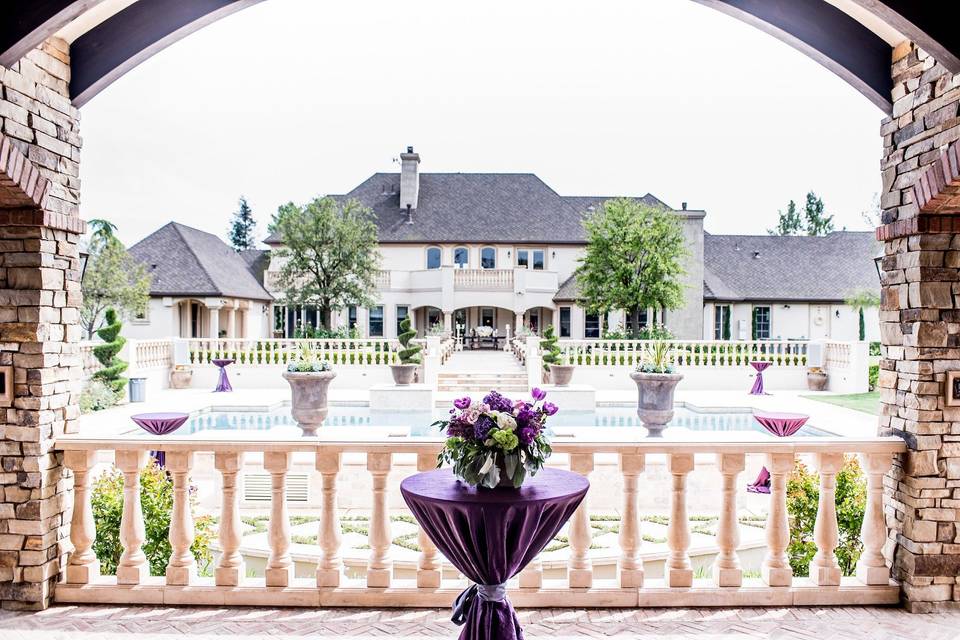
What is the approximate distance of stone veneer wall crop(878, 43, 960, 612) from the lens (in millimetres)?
3871

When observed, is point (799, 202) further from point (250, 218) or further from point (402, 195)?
point (250, 218)

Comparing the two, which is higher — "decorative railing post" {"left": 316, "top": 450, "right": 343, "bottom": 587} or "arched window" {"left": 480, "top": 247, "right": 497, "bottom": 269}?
"arched window" {"left": 480, "top": 247, "right": 497, "bottom": 269}

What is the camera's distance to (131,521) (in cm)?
388

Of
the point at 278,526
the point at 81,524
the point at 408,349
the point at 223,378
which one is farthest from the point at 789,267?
the point at 81,524

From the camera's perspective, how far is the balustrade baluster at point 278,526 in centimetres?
381

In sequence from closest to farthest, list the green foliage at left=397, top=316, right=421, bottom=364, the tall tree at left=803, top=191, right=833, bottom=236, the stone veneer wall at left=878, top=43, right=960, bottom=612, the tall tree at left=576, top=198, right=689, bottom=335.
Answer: the stone veneer wall at left=878, top=43, right=960, bottom=612
the green foliage at left=397, top=316, right=421, bottom=364
the tall tree at left=576, top=198, right=689, bottom=335
the tall tree at left=803, top=191, right=833, bottom=236

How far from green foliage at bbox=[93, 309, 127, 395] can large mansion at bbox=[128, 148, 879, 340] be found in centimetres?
1037

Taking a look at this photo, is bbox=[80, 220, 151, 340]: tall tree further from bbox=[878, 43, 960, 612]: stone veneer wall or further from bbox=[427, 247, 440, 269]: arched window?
bbox=[878, 43, 960, 612]: stone veneer wall

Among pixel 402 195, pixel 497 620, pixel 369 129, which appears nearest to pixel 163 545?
pixel 497 620

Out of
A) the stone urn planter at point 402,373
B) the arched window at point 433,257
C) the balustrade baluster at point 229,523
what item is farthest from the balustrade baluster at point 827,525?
the arched window at point 433,257

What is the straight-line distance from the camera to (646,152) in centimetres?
4409

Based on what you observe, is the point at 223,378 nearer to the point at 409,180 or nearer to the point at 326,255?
the point at 326,255

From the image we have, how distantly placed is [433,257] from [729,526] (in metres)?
29.1

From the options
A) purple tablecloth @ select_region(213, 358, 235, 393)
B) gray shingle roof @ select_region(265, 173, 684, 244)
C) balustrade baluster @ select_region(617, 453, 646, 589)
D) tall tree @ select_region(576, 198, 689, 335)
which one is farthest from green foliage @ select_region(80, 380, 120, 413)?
tall tree @ select_region(576, 198, 689, 335)
